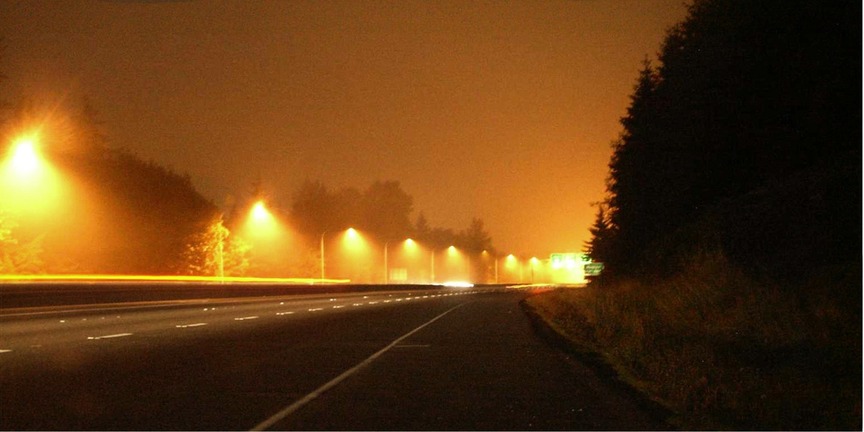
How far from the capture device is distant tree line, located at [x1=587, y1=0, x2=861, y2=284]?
23203 millimetres

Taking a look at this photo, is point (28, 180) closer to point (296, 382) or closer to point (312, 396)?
point (296, 382)

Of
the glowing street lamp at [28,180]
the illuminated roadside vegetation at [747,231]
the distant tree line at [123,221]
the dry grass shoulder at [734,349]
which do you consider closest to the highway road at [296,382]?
the dry grass shoulder at [734,349]

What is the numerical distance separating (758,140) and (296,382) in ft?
85.9

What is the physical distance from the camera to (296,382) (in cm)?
1330

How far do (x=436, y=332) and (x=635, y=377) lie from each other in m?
11.0

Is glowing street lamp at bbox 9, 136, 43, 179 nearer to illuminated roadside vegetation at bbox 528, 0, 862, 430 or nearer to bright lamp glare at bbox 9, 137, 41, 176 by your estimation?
bright lamp glare at bbox 9, 137, 41, 176

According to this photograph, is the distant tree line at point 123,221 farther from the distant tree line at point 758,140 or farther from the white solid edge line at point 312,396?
the white solid edge line at point 312,396

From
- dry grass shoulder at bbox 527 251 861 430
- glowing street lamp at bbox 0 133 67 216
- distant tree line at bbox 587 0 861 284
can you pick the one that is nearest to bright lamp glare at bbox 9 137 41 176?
glowing street lamp at bbox 0 133 67 216

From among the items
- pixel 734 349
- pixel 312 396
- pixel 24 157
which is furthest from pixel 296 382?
pixel 24 157

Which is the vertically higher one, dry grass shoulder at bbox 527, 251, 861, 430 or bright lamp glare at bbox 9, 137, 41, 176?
bright lamp glare at bbox 9, 137, 41, 176

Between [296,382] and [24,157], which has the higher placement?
[24,157]

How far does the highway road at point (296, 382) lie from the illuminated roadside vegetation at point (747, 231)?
4.55 feet

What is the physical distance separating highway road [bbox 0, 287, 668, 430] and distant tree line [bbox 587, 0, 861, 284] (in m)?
7.14

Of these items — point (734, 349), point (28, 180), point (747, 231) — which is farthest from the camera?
point (28, 180)
